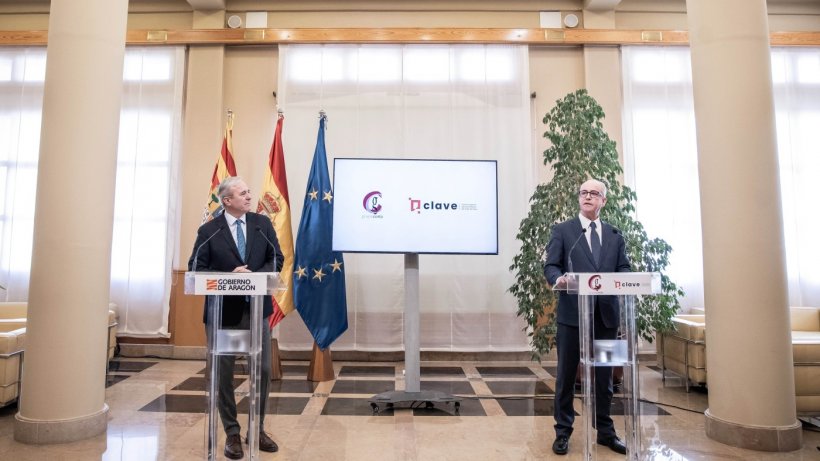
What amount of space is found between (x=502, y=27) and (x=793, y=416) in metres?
4.58

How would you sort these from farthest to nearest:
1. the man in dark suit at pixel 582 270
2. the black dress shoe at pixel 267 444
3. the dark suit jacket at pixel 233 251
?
the black dress shoe at pixel 267 444
the man in dark suit at pixel 582 270
the dark suit jacket at pixel 233 251

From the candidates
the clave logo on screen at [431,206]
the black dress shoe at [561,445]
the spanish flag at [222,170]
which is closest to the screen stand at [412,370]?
the clave logo on screen at [431,206]

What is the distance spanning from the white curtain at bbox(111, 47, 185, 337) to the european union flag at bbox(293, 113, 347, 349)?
1.83 m

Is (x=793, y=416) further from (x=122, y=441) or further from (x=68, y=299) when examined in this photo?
(x=68, y=299)

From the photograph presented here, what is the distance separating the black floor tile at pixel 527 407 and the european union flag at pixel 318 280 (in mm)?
1626

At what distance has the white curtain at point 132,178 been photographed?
536cm

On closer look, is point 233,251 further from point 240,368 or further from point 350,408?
point 350,408

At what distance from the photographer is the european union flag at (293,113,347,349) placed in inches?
175

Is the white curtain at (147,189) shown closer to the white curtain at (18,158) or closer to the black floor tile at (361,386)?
the white curtain at (18,158)

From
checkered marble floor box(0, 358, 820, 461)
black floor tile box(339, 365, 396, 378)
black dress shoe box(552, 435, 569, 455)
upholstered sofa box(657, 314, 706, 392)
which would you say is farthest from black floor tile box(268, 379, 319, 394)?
upholstered sofa box(657, 314, 706, 392)

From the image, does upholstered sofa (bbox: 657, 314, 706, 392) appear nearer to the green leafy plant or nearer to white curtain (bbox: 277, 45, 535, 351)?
the green leafy plant

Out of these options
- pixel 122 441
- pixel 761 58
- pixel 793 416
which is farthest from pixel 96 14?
pixel 793 416

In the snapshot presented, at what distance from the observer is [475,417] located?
3.43m

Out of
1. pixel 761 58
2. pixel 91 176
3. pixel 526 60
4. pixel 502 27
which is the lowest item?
pixel 91 176
